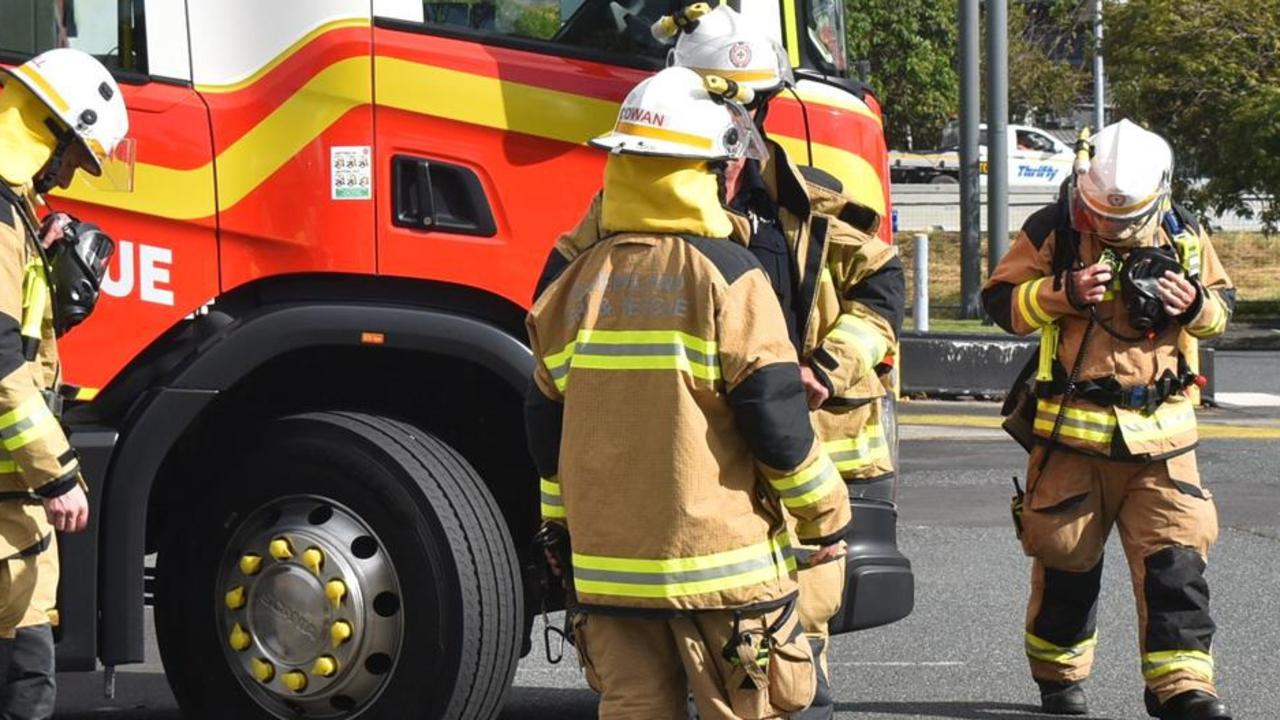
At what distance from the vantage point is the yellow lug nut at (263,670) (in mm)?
5410

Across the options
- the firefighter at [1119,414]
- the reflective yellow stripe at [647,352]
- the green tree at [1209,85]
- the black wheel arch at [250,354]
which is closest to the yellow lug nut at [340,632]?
the black wheel arch at [250,354]

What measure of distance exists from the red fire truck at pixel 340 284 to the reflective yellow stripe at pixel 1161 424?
0.88 meters

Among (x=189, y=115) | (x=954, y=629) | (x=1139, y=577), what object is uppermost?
(x=189, y=115)

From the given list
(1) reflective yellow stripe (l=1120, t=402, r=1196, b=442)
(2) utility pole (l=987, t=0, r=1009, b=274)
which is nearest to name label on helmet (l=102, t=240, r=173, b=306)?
(1) reflective yellow stripe (l=1120, t=402, r=1196, b=442)

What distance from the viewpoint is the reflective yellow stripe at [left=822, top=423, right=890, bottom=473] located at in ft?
17.4

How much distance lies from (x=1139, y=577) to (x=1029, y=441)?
21.1 inches

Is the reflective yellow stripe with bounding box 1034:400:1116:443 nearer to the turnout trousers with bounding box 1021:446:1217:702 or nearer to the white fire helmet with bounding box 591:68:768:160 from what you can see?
the turnout trousers with bounding box 1021:446:1217:702

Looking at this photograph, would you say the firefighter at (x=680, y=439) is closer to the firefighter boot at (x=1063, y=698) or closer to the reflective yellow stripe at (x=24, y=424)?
the reflective yellow stripe at (x=24, y=424)

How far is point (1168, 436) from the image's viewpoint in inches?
235

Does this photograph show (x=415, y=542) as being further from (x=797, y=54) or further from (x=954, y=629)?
(x=954, y=629)

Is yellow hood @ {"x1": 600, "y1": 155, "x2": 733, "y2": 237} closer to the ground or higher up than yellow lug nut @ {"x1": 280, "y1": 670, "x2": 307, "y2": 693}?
higher up

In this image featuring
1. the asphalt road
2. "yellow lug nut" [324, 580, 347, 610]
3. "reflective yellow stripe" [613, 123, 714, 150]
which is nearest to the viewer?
"reflective yellow stripe" [613, 123, 714, 150]

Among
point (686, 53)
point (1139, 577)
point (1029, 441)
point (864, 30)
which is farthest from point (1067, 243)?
point (864, 30)

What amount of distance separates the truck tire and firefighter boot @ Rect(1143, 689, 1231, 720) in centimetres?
183
